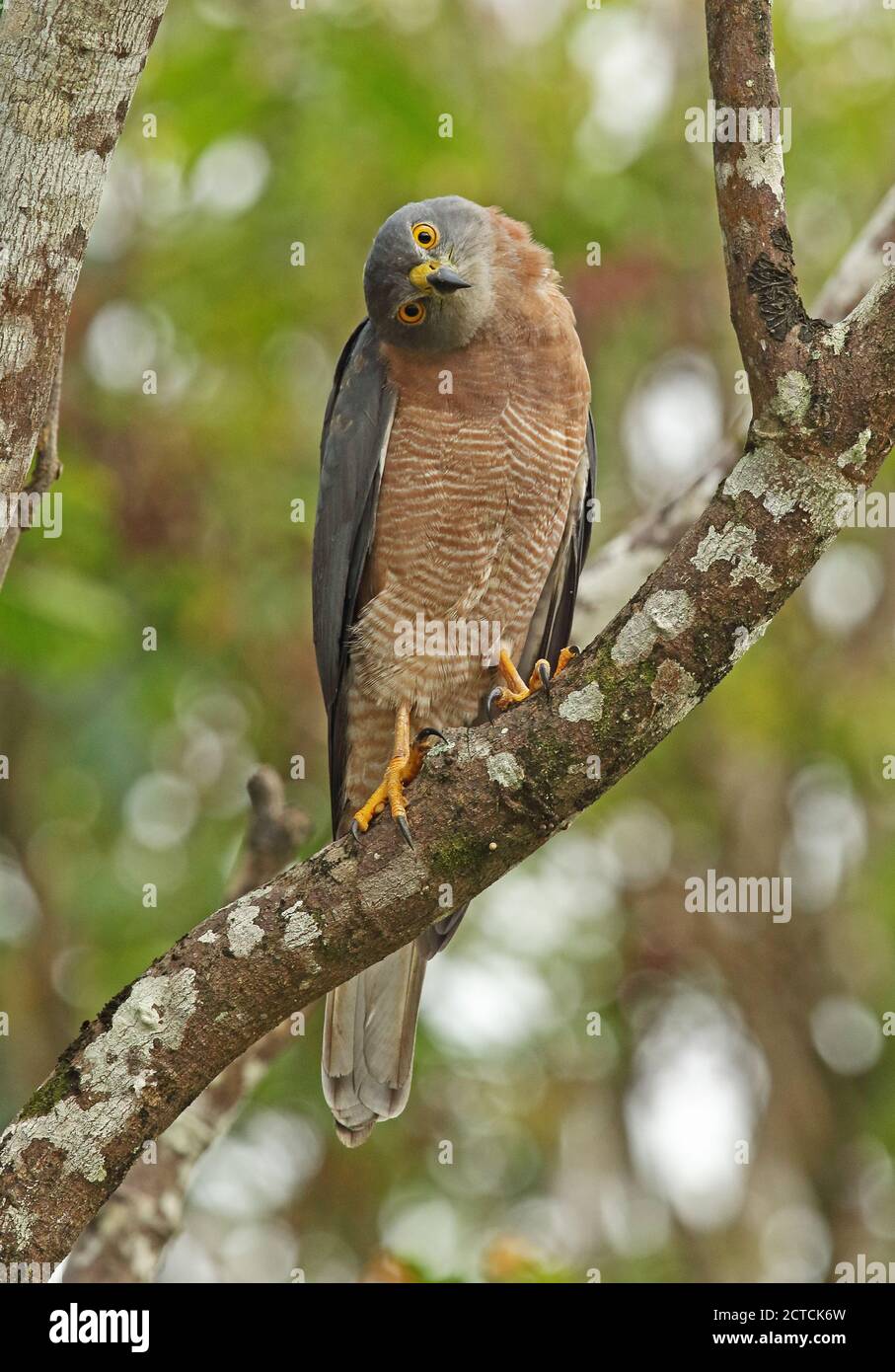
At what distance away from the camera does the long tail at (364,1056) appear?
4688 mm

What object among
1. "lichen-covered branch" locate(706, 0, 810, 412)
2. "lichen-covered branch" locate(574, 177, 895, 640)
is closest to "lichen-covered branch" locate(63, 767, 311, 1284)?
"lichen-covered branch" locate(574, 177, 895, 640)

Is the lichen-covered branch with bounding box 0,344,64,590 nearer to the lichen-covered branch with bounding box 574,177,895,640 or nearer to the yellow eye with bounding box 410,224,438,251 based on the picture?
the yellow eye with bounding box 410,224,438,251

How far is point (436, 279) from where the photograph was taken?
15.3ft

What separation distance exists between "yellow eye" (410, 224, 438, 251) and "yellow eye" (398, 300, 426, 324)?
0.62 feet

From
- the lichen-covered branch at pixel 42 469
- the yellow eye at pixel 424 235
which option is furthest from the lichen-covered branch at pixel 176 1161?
the yellow eye at pixel 424 235

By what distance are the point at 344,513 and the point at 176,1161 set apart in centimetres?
222

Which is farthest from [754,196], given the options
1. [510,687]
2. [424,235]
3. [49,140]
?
[510,687]

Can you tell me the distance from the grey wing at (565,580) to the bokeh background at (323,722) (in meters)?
0.87

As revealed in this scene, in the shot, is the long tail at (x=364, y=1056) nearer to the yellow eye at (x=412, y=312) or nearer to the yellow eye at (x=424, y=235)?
the yellow eye at (x=412, y=312)

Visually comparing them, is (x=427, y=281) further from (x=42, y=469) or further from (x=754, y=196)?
(x=754, y=196)

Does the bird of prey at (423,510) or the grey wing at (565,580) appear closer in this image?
the bird of prey at (423,510)

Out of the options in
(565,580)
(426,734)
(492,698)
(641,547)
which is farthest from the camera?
(641,547)

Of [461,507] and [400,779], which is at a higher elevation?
[461,507]

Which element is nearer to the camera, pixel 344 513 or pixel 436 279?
pixel 436 279
